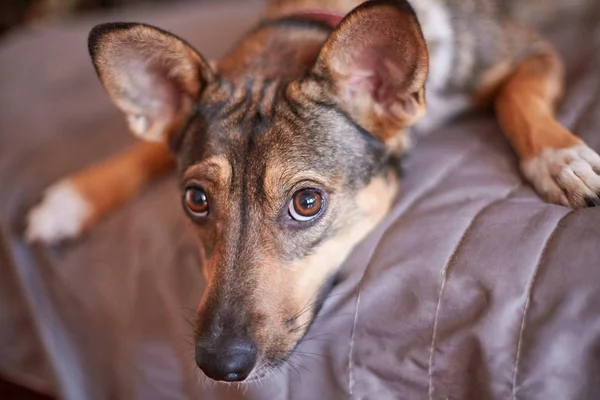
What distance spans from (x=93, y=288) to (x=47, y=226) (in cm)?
30

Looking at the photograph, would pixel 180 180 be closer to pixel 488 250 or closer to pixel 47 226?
pixel 47 226

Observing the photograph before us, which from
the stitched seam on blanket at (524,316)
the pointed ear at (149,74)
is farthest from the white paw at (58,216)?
the stitched seam on blanket at (524,316)

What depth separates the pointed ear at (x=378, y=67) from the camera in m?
1.46

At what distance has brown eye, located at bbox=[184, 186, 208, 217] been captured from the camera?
1651 mm

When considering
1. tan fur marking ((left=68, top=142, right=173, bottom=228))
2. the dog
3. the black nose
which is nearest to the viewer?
the black nose

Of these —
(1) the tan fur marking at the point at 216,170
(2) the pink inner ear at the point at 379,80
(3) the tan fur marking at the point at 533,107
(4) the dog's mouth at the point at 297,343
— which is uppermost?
(2) the pink inner ear at the point at 379,80

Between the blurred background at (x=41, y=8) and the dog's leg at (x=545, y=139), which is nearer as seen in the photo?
the dog's leg at (x=545, y=139)

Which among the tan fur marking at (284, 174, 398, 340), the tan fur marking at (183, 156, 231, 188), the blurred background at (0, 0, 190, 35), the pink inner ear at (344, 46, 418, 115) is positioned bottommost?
the blurred background at (0, 0, 190, 35)

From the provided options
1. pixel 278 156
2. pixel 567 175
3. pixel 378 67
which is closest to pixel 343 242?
pixel 278 156

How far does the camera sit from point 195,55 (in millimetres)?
1695

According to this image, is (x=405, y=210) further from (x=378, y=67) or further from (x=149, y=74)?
(x=149, y=74)

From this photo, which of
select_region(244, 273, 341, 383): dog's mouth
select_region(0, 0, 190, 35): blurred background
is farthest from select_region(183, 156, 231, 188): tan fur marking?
select_region(0, 0, 190, 35): blurred background

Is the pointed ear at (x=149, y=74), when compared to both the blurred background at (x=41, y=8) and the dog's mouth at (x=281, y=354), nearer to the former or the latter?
the dog's mouth at (x=281, y=354)

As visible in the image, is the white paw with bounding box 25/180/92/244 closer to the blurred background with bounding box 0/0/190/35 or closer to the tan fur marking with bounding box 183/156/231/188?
the tan fur marking with bounding box 183/156/231/188
